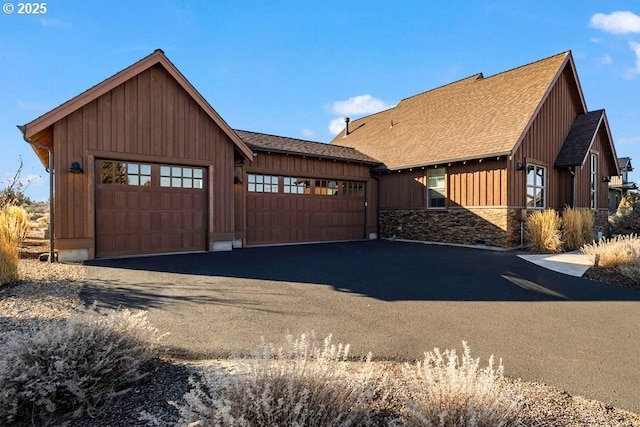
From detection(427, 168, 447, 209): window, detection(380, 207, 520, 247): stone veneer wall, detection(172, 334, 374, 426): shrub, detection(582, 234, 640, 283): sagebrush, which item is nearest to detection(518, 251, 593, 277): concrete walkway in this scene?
detection(582, 234, 640, 283): sagebrush

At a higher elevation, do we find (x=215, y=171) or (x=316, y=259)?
(x=215, y=171)

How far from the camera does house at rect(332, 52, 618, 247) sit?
39.8 ft

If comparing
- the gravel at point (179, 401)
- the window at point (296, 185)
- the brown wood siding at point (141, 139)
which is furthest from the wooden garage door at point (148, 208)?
the gravel at point (179, 401)

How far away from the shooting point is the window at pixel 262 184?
12.3m

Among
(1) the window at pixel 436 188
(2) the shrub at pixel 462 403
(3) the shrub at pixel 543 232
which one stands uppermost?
(1) the window at pixel 436 188

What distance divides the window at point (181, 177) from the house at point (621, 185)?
3317 centimetres

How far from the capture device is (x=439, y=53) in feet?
43.3

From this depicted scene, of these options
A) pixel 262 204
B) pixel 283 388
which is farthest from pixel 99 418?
pixel 262 204

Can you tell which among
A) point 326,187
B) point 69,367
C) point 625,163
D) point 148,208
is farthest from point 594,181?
point 625,163

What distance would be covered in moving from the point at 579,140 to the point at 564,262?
8.33 meters

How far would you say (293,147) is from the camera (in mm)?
13883

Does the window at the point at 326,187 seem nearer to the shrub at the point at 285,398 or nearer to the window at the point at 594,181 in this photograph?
the window at the point at 594,181

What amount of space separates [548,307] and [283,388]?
4.86 metres

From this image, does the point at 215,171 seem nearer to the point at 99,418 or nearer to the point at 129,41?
the point at 129,41
